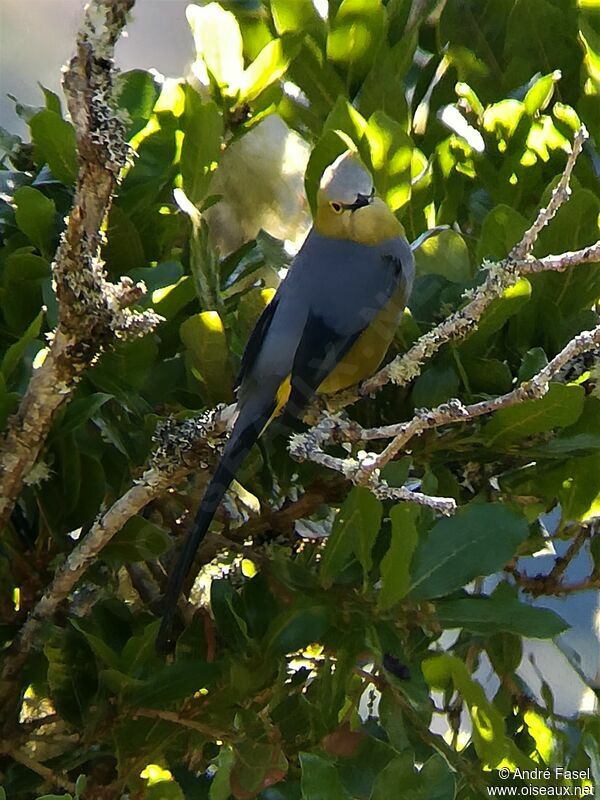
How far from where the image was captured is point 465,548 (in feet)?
1.95

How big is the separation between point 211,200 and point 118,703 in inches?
14.1

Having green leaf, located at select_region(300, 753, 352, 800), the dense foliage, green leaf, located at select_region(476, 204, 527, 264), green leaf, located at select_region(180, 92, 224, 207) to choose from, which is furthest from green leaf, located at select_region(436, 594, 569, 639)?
green leaf, located at select_region(180, 92, 224, 207)

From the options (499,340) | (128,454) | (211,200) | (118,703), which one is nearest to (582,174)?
(499,340)

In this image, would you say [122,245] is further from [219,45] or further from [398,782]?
[398,782]

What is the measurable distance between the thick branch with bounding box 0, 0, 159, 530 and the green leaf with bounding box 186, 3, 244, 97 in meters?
0.30

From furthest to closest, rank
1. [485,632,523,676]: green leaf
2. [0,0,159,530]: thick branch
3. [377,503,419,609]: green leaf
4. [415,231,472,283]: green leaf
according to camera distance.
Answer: [485,632,523,676]: green leaf, [415,231,472,283]: green leaf, [377,503,419,609]: green leaf, [0,0,159,530]: thick branch

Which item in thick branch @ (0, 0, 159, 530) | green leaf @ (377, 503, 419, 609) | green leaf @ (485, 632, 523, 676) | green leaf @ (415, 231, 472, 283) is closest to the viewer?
thick branch @ (0, 0, 159, 530)

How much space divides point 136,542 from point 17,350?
0.45 feet

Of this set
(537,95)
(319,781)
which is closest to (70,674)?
(319,781)

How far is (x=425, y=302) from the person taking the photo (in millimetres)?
681

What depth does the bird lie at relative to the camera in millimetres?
653

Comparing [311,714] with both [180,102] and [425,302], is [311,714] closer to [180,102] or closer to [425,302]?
[425,302]

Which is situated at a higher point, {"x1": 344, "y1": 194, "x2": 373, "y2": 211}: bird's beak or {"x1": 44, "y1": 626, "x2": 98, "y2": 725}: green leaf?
{"x1": 344, "y1": 194, "x2": 373, "y2": 211}: bird's beak

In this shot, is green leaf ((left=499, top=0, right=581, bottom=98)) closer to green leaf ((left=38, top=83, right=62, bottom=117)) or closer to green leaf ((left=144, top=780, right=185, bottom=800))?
green leaf ((left=38, top=83, right=62, bottom=117))
